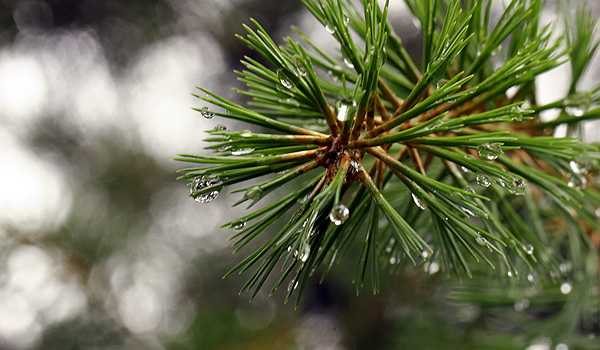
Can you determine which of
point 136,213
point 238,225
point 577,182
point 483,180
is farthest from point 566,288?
point 136,213

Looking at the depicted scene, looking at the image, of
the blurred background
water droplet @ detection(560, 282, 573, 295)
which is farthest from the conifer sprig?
the blurred background

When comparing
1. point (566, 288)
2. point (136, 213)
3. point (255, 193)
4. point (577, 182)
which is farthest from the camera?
point (136, 213)

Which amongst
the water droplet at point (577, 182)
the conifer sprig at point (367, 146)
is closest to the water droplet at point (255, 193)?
the conifer sprig at point (367, 146)

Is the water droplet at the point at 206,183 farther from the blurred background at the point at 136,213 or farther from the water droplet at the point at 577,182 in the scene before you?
the blurred background at the point at 136,213

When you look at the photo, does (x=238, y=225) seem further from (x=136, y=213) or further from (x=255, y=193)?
(x=136, y=213)

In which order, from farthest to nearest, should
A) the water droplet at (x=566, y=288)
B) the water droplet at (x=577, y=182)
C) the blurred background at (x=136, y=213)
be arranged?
the blurred background at (x=136, y=213), the water droplet at (x=566, y=288), the water droplet at (x=577, y=182)

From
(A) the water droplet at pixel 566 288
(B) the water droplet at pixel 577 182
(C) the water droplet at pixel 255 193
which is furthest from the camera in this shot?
(A) the water droplet at pixel 566 288

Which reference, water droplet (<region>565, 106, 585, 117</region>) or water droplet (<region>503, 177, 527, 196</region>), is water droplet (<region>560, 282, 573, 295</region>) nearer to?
water droplet (<region>565, 106, 585, 117</region>)
